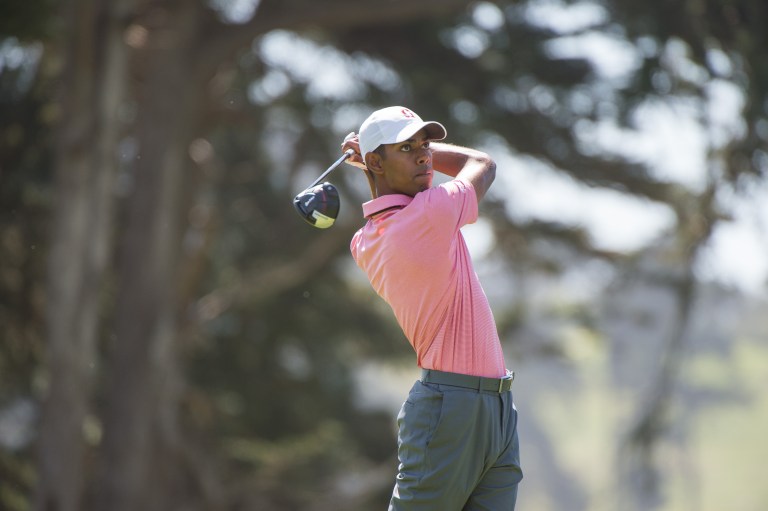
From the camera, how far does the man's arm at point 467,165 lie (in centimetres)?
493

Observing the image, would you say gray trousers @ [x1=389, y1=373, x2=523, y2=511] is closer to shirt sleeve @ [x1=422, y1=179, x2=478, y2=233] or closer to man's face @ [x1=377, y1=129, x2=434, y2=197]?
shirt sleeve @ [x1=422, y1=179, x2=478, y2=233]

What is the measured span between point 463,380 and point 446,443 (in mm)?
236

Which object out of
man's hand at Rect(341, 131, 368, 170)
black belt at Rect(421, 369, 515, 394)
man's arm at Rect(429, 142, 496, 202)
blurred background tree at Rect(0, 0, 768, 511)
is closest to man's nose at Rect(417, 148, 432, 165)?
man's arm at Rect(429, 142, 496, 202)

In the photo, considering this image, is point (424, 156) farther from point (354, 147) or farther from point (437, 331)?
point (437, 331)

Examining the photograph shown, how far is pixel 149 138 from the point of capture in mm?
15289

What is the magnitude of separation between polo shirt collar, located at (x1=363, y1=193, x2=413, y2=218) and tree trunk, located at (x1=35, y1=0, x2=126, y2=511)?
360 inches

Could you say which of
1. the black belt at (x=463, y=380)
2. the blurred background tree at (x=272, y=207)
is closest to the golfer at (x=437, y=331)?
the black belt at (x=463, y=380)

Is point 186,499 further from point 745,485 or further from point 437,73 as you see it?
point 745,485

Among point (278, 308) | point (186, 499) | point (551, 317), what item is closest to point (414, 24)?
point (551, 317)

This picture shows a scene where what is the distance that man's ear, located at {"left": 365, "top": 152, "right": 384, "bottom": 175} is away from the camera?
15.9ft

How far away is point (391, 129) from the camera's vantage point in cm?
475

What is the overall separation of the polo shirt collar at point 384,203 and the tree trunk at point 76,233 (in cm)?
915

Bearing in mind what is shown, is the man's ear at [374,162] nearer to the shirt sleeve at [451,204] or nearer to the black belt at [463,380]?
the shirt sleeve at [451,204]

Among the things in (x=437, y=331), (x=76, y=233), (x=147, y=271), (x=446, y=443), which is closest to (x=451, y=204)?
(x=437, y=331)
